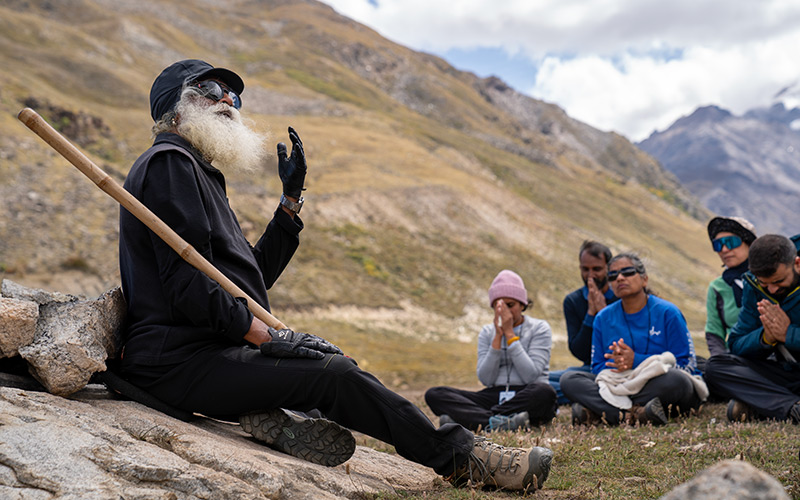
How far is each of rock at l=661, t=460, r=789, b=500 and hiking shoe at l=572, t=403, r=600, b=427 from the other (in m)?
5.58

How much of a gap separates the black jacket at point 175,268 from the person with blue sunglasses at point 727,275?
6.12 metres

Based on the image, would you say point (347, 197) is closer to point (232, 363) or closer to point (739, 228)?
point (739, 228)

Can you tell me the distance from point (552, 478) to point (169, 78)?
410 cm

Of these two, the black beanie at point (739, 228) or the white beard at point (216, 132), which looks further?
the black beanie at point (739, 228)

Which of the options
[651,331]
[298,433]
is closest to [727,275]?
[651,331]

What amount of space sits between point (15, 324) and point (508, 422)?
201 inches

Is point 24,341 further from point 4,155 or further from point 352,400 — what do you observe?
point 4,155

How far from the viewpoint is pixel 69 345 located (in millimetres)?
3639

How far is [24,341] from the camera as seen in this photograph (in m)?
3.63

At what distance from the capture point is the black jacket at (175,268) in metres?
3.73

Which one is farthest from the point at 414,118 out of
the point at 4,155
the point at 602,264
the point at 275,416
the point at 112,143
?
the point at 275,416

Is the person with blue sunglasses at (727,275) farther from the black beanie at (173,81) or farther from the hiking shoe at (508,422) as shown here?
the black beanie at (173,81)

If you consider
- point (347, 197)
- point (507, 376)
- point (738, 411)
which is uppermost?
point (347, 197)

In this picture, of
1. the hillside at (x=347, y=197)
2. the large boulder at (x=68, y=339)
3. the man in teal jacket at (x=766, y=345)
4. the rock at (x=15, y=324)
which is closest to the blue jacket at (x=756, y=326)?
the man in teal jacket at (x=766, y=345)
